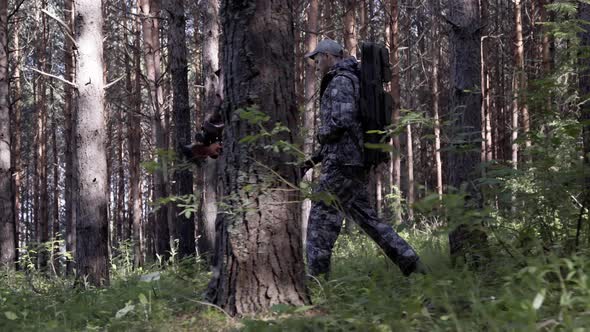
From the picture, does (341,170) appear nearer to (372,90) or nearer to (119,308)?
(372,90)

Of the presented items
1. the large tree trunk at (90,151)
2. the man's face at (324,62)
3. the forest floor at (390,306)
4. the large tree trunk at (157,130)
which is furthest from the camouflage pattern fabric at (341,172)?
the large tree trunk at (157,130)

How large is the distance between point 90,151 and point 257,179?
12.7 ft

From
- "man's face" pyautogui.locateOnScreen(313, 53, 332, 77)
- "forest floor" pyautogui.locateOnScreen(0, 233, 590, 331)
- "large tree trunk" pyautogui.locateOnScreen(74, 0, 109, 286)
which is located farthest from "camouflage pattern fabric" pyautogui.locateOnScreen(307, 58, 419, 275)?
"large tree trunk" pyautogui.locateOnScreen(74, 0, 109, 286)

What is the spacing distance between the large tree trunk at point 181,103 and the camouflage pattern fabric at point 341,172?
18.8 ft

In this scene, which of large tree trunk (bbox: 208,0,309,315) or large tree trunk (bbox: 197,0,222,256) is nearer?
large tree trunk (bbox: 208,0,309,315)

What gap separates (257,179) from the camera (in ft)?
12.1

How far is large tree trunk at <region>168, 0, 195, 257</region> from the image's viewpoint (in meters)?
10.4

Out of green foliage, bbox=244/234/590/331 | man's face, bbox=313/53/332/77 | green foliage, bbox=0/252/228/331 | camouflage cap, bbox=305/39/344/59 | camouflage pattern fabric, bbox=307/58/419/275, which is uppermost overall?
camouflage cap, bbox=305/39/344/59

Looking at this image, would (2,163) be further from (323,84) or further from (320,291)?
(320,291)

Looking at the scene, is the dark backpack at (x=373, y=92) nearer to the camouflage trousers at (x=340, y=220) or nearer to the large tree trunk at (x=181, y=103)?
the camouflage trousers at (x=340, y=220)

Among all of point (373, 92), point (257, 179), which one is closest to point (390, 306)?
point (257, 179)

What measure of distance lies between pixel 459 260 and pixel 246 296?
1519 millimetres

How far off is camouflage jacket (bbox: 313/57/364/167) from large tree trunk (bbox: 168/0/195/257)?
575 centimetres

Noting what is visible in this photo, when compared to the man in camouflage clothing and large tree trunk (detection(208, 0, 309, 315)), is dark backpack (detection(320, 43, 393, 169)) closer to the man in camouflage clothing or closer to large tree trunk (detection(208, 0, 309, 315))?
the man in camouflage clothing
